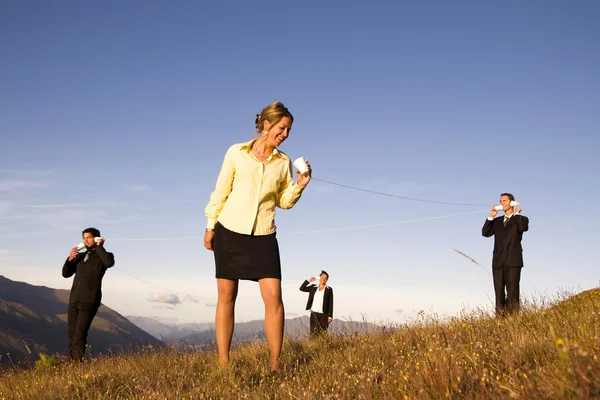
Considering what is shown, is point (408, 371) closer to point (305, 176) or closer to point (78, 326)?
point (305, 176)

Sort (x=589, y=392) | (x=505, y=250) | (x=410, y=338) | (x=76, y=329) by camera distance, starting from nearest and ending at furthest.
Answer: (x=589, y=392) → (x=410, y=338) → (x=76, y=329) → (x=505, y=250)

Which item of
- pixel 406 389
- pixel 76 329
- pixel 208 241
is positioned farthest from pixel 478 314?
pixel 76 329

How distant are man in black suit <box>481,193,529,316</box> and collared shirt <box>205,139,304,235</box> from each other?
599 cm

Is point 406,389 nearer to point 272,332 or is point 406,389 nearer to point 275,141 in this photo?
point 272,332

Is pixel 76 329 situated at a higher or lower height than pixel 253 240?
lower

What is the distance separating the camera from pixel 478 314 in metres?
6.94

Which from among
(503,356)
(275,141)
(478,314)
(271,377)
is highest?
(275,141)

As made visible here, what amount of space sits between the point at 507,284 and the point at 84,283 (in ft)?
22.9

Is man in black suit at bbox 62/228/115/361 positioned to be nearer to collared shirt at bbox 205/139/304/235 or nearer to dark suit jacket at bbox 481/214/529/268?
collared shirt at bbox 205/139/304/235

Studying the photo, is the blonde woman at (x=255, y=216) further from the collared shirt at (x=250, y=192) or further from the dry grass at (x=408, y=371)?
the dry grass at (x=408, y=371)

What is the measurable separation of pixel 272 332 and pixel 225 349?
0.52m

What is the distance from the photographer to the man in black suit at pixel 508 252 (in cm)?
977

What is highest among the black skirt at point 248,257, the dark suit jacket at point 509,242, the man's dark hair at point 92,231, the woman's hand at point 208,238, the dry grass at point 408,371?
the dark suit jacket at point 509,242

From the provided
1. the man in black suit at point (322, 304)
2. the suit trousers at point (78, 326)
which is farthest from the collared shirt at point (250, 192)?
the man in black suit at point (322, 304)
